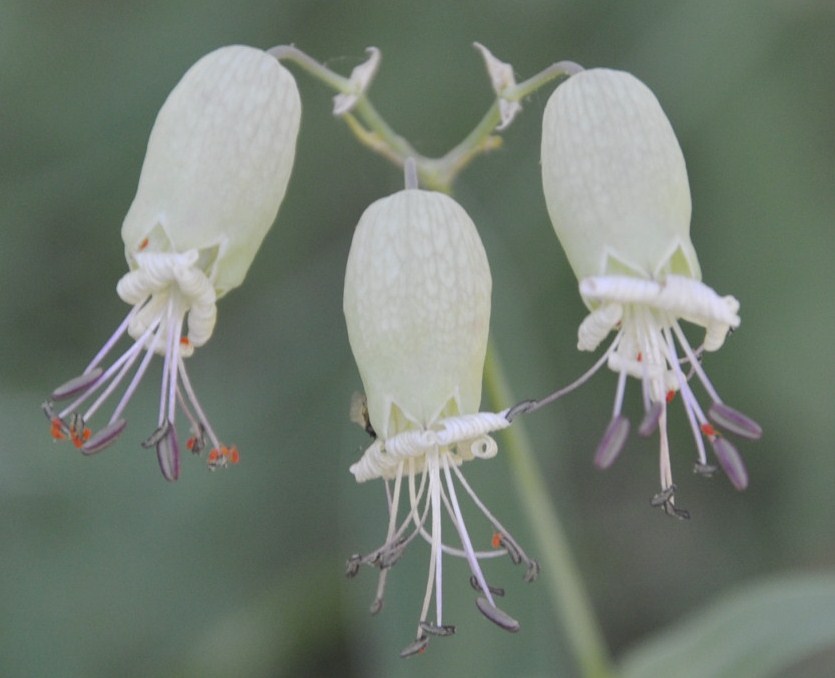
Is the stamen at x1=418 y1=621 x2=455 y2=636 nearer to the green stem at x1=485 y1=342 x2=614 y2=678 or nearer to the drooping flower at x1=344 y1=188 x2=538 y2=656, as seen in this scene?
the drooping flower at x1=344 y1=188 x2=538 y2=656

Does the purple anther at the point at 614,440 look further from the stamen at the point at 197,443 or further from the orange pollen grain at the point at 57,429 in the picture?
the orange pollen grain at the point at 57,429

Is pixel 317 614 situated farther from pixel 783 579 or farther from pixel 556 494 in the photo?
pixel 783 579

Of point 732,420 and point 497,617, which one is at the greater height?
point 732,420

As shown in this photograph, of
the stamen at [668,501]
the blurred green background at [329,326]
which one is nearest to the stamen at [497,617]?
the stamen at [668,501]

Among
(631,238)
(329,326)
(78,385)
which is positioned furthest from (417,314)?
(329,326)

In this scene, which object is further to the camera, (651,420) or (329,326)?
(329,326)

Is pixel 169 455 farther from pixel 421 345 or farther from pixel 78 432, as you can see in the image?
pixel 421 345

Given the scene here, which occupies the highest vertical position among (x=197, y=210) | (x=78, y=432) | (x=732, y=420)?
(x=197, y=210)
